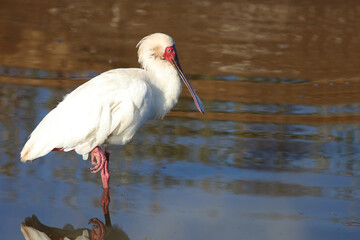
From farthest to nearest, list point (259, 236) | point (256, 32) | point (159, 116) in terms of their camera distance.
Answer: point (256, 32), point (159, 116), point (259, 236)

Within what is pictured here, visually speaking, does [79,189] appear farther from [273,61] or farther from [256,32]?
[256,32]

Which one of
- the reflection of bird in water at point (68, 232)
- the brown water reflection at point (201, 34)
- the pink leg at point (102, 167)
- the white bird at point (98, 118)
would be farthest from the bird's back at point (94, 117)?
the brown water reflection at point (201, 34)

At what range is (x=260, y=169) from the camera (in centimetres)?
718

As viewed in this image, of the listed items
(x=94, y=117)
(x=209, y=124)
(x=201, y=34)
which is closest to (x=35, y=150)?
(x=94, y=117)

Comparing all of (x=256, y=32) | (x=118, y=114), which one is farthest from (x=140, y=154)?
(x=256, y=32)

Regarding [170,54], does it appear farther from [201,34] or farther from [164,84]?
[201,34]

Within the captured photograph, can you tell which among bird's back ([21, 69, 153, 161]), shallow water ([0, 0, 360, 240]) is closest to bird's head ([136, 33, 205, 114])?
bird's back ([21, 69, 153, 161])

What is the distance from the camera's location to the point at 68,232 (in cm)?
561

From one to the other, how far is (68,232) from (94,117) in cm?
116

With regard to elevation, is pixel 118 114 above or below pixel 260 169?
above

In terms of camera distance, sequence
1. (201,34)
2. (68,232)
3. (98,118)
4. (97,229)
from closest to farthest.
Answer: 1. (68,232)
2. (97,229)
3. (98,118)
4. (201,34)

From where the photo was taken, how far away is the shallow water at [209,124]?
6.02m

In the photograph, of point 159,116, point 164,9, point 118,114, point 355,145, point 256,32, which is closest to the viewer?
point 118,114

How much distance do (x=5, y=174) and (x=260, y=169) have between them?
2485 millimetres
